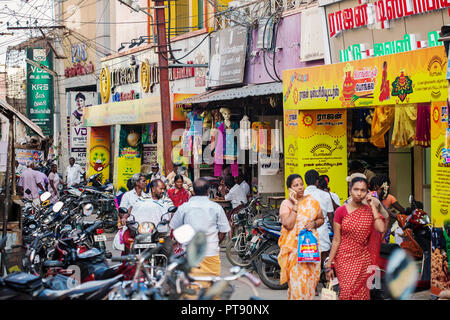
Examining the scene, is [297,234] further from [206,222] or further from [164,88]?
[164,88]

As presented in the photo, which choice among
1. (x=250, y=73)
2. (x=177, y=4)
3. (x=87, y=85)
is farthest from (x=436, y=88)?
(x=87, y=85)

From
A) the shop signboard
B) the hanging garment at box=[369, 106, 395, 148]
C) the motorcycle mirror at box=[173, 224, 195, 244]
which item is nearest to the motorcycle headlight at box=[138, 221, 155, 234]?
the motorcycle mirror at box=[173, 224, 195, 244]

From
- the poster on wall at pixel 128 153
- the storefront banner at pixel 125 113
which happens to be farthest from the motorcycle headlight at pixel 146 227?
the poster on wall at pixel 128 153

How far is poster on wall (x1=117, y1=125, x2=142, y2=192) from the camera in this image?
23.5m

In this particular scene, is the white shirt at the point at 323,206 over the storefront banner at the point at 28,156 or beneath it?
beneath

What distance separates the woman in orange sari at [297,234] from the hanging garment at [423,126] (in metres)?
3.95

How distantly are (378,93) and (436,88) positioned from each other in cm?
155

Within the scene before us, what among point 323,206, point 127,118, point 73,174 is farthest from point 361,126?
point 73,174

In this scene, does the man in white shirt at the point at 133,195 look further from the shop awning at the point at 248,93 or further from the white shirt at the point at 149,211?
the shop awning at the point at 248,93

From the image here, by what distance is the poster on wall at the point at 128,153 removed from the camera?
23469 millimetres

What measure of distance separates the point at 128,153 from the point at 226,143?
7.29 metres

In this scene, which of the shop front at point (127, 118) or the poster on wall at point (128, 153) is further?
the poster on wall at point (128, 153)
